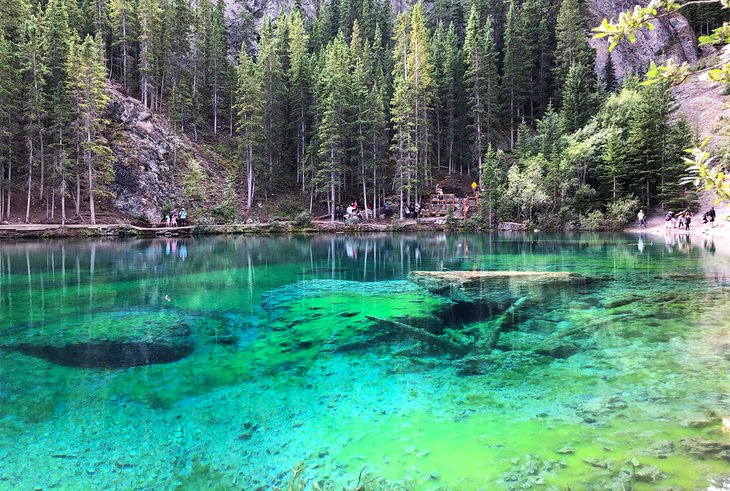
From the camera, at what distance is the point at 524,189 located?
38.8 meters

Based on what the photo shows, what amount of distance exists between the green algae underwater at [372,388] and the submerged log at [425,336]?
0.04 meters

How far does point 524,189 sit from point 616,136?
871cm

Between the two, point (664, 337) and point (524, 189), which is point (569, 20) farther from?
point (664, 337)

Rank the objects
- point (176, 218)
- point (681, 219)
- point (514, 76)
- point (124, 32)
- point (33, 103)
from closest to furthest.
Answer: point (681, 219)
point (33, 103)
point (176, 218)
point (124, 32)
point (514, 76)

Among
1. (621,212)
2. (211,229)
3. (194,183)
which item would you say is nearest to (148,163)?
(194,183)

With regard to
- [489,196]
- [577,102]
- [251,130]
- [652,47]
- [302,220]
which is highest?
[652,47]

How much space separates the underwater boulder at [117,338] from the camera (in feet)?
Result: 23.0

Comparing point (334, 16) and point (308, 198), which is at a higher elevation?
point (334, 16)

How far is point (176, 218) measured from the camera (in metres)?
39.3

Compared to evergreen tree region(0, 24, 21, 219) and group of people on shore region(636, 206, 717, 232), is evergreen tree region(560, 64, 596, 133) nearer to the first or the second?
group of people on shore region(636, 206, 717, 232)

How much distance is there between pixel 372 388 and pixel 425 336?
244 centimetres

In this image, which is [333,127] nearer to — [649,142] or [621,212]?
[621,212]

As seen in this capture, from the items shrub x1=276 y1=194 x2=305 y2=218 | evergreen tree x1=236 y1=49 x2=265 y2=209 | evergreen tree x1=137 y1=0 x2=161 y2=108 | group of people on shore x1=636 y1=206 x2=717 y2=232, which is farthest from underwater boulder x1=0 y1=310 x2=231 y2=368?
evergreen tree x1=137 y1=0 x2=161 y2=108

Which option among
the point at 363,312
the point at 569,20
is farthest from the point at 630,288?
the point at 569,20
